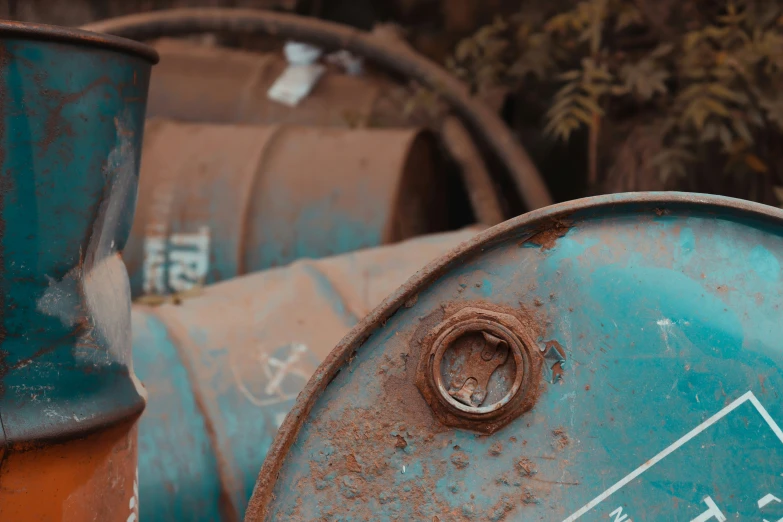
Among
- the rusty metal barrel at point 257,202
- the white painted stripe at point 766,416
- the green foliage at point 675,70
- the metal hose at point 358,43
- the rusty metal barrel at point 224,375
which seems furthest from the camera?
the metal hose at point 358,43

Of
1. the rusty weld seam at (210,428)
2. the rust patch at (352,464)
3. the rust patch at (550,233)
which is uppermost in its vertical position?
the rust patch at (550,233)

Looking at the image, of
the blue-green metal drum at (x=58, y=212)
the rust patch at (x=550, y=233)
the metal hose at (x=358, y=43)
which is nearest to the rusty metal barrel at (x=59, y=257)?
the blue-green metal drum at (x=58, y=212)

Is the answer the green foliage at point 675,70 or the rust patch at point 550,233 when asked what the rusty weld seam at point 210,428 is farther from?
the green foliage at point 675,70

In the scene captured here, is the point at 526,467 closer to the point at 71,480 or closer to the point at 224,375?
the point at 71,480

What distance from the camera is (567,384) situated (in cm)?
92

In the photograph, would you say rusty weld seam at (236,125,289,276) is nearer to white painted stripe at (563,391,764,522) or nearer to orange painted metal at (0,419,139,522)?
orange painted metal at (0,419,139,522)

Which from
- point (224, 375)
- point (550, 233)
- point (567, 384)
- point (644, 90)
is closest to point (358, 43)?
point (644, 90)

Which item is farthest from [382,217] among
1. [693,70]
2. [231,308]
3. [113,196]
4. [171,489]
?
[113,196]

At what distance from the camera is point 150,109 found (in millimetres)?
3369

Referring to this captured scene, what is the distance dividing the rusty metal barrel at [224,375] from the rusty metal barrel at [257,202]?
73cm

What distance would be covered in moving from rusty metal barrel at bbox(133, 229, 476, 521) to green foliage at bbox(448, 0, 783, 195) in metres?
1.23

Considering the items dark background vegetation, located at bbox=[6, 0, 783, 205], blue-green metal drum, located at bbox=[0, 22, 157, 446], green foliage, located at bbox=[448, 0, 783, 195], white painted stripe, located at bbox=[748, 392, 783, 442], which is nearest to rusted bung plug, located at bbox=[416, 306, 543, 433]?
white painted stripe, located at bbox=[748, 392, 783, 442]

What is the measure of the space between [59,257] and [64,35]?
285 millimetres

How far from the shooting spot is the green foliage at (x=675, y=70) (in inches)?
99.4
